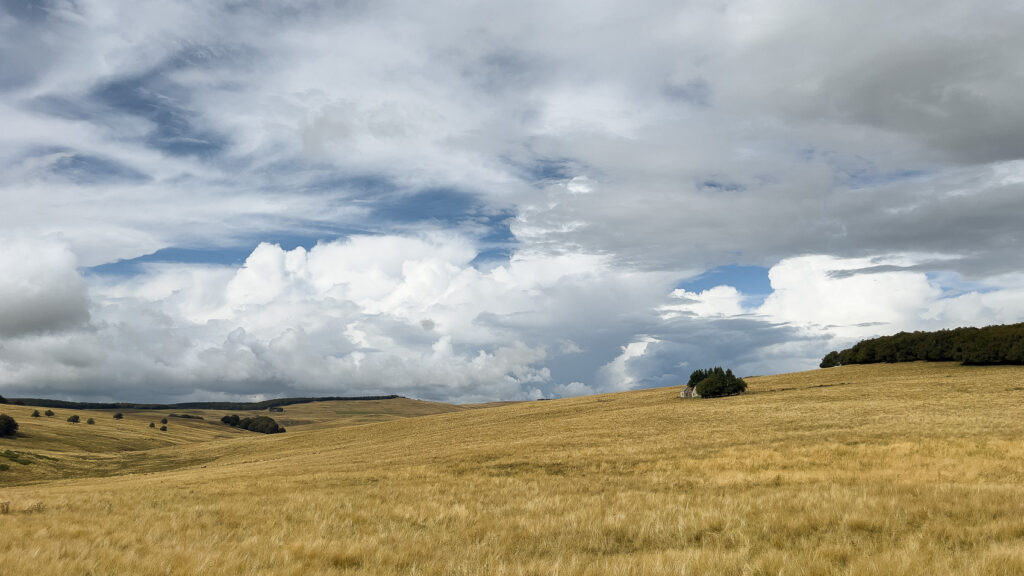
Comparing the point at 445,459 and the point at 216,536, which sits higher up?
the point at 216,536

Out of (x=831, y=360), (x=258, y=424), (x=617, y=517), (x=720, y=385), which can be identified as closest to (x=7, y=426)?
(x=258, y=424)

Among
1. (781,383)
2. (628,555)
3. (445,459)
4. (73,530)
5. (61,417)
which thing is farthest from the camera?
(61,417)

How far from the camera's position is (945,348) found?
73.8m

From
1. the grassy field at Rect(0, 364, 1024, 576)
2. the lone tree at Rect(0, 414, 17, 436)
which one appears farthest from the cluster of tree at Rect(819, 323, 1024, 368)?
the lone tree at Rect(0, 414, 17, 436)

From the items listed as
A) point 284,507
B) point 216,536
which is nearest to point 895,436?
point 284,507

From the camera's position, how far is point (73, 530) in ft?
34.9

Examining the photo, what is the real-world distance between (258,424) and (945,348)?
6290 inches

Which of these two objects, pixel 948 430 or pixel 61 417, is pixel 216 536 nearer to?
pixel 948 430

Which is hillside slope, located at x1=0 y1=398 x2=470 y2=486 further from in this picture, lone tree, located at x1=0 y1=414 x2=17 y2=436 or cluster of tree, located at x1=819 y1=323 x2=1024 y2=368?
cluster of tree, located at x1=819 y1=323 x2=1024 y2=368

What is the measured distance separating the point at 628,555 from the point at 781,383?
75.4 m

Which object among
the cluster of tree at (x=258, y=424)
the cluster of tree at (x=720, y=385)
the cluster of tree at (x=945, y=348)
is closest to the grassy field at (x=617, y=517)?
the cluster of tree at (x=720, y=385)

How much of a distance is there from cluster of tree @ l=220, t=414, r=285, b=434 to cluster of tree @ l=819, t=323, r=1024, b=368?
136525mm

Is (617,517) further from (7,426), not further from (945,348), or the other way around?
(7,426)

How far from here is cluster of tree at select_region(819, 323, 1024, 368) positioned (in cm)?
6394
